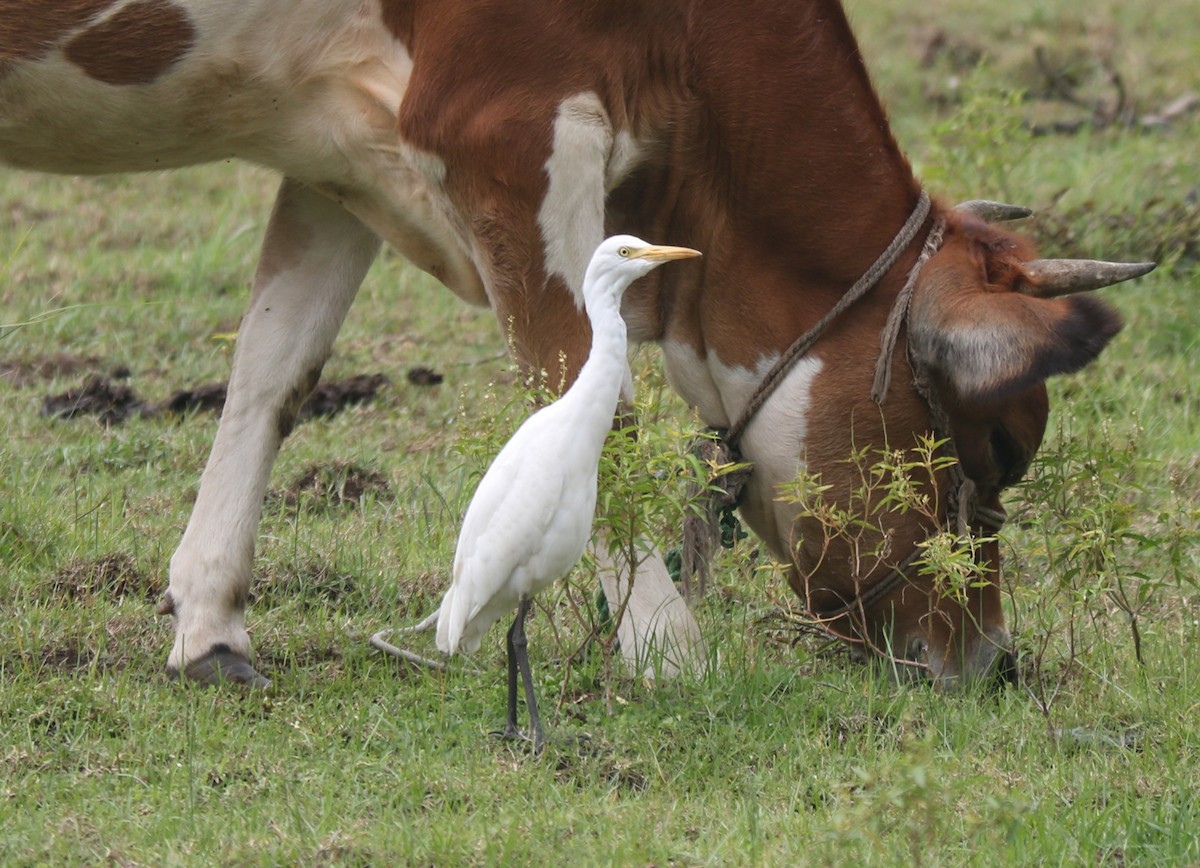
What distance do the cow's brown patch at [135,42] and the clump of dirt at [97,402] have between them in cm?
217

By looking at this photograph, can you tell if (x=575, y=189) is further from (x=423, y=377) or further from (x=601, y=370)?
(x=423, y=377)

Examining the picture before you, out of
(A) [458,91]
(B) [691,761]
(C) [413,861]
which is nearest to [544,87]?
(A) [458,91]

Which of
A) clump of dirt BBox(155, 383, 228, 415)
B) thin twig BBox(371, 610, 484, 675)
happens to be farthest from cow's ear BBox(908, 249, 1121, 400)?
clump of dirt BBox(155, 383, 228, 415)

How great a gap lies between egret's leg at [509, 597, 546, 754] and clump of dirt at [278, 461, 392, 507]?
5.80 ft

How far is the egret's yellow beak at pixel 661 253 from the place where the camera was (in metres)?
3.25

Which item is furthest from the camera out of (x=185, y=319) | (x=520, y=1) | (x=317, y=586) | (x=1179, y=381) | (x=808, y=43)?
(x=185, y=319)

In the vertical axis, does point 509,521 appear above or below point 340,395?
above

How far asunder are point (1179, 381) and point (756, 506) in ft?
8.95

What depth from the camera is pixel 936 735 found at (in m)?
3.60

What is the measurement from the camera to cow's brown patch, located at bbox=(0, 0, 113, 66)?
3785 millimetres

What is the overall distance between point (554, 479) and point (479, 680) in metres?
0.75

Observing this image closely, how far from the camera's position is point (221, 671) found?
3.95 metres

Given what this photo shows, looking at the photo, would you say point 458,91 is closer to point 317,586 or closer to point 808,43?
point 808,43

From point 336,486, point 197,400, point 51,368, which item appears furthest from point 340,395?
point 51,368
